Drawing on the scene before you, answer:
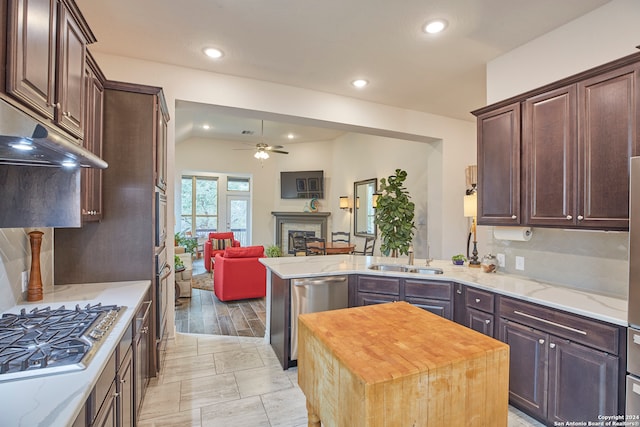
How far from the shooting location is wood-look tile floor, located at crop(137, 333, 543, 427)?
2230mm

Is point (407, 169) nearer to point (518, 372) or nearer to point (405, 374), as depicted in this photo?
point (518, 372)

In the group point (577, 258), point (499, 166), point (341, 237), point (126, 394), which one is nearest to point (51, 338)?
point (126, 394)

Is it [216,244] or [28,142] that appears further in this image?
[216,244]

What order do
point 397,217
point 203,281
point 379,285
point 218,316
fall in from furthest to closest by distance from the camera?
point 203,281, point 397,217, point 218,316, point 379,285

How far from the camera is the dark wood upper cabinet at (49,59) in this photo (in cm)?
111

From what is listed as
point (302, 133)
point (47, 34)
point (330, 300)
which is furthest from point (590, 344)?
point (302, 133)

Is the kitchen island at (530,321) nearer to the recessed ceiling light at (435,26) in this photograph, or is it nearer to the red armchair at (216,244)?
the recessed ceiling light at (435,26)

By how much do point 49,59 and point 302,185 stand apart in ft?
25.3

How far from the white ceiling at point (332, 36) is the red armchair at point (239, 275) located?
7.86ft

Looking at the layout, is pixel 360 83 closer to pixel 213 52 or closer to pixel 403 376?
pixel 213 52

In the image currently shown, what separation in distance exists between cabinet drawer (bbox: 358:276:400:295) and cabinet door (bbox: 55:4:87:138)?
2.53 m

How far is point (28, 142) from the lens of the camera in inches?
40.7

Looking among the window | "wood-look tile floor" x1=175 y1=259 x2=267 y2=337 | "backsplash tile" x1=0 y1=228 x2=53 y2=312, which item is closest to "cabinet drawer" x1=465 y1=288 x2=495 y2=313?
"wood-look tile floor" x1=175 y1=259 x2=267 y2=337

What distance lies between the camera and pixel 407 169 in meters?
6.03
